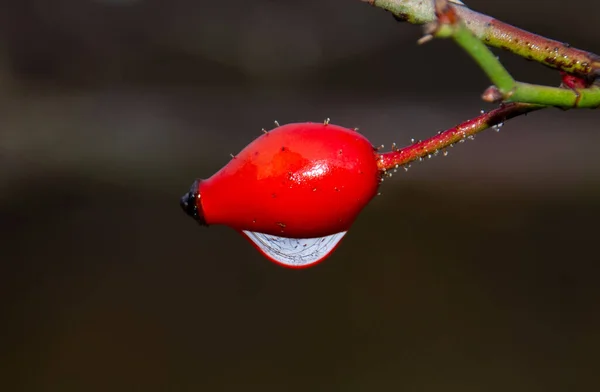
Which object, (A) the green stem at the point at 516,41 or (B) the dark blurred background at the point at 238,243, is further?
(B) the dark blurred background at the point at 238,243

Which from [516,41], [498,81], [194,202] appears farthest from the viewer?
[194,202]

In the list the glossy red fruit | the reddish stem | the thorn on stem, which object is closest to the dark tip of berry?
the glossy red fruit

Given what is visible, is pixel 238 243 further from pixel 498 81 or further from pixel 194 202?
pixel 498 81

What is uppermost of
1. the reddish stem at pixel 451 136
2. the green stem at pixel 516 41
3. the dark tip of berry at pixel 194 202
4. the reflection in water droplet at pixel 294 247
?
the green stem at pixel 516 41

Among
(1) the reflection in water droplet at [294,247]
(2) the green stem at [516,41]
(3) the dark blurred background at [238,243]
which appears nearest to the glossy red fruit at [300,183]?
(1) the reflection in water droplet at [294,247]

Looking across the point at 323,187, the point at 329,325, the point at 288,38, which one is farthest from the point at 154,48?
the point at 323,187

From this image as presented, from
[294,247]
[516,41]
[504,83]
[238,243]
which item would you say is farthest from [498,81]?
[238,243]

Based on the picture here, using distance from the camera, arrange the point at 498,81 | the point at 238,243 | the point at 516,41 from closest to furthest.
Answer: the point at 498,81, the point at 516,41, the point at 238,243

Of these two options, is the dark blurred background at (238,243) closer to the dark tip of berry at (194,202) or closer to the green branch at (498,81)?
the dark tip of berry at (194,202)
